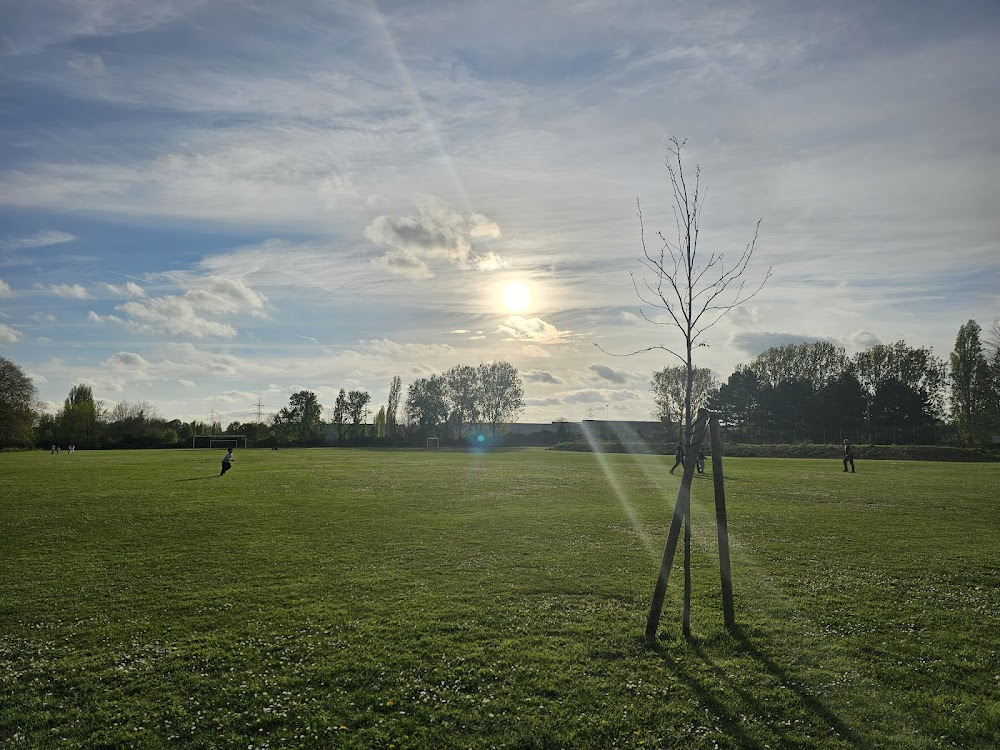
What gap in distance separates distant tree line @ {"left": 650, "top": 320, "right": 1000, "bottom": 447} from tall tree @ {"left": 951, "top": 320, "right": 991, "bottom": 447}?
0.12 metres

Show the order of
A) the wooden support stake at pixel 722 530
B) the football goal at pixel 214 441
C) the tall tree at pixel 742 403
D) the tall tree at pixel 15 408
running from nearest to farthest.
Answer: the wooden support stake at pixel 722 530 < the tall tree at pixel 15 408 < the tall tree at pixel 742 403 < the football goal at pixel 214 441

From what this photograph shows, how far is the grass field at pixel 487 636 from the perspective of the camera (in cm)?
696

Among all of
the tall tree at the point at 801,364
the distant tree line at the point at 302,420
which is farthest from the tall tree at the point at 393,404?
the tall tree at the point at 801,364

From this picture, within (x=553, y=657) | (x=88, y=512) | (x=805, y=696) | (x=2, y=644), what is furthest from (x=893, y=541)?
(x=88, y=512)

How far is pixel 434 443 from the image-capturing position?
120 metres

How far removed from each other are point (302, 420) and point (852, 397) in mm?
104263

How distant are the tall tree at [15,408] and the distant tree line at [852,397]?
103 m

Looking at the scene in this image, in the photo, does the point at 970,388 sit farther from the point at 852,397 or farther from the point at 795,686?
the point at 795,686

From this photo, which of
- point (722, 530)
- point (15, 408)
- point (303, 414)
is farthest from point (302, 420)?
point (722, 530)

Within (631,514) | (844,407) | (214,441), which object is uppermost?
(844,407)

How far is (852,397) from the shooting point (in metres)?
97.2

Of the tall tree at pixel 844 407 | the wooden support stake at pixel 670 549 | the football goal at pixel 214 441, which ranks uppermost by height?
the tall tree at pixel 844 407

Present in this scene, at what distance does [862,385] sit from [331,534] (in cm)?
10491

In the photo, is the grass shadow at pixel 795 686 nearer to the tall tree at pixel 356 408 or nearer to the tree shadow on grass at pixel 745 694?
the tree shadow on grass at pixel 745 694
